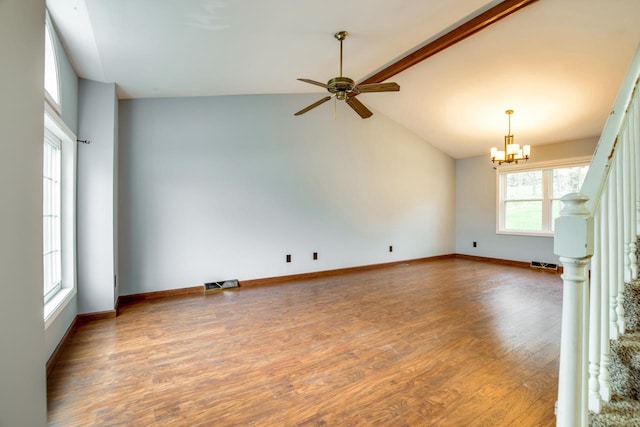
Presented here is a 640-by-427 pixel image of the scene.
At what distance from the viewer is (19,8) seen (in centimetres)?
113

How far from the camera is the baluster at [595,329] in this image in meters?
1.12

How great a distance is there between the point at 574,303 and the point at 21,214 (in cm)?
207

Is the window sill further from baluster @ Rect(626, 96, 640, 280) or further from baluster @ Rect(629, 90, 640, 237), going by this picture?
baluster @ Rect(629, 90, 640, 237)

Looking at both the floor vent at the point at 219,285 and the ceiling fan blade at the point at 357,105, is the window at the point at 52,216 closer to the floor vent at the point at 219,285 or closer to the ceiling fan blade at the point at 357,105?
the floor vent at the point at 219,285

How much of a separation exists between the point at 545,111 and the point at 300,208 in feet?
14.3

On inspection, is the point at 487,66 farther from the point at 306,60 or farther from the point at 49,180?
the point at 49,180

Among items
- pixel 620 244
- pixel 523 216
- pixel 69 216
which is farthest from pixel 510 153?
pixel 69 216

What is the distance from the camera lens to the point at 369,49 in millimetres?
3699

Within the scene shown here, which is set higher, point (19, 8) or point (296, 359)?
point (19, 8)

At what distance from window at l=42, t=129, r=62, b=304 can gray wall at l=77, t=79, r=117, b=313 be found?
10.0 inches

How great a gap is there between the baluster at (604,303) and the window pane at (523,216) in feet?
19.2

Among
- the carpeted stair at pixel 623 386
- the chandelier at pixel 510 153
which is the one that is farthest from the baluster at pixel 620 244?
the chandelier at pixel 510 153

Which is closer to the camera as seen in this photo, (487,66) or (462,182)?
(487,66)

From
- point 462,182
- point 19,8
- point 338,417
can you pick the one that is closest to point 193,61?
point 19,8
